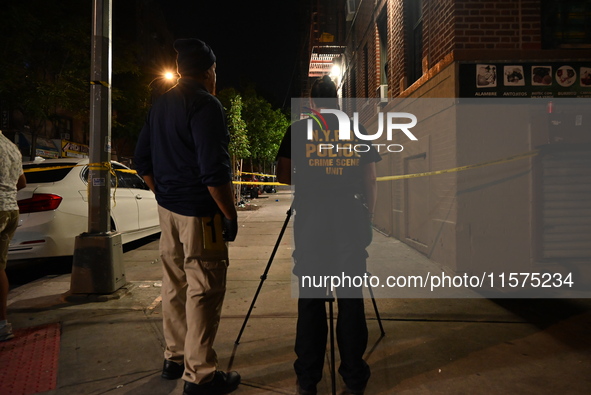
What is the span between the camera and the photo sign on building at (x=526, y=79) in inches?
213

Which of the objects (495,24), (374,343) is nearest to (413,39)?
(495,24)

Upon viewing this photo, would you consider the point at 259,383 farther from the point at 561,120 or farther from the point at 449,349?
the point at 561,120

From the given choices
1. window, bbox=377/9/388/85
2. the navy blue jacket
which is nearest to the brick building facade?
the navy blue jacket

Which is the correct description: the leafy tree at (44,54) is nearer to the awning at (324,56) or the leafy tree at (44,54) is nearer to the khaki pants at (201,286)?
the awning at (324,56)

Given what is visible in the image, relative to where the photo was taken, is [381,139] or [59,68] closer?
[381,139]

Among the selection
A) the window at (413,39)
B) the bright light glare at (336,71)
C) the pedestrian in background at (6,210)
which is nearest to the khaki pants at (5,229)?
the pedestrian in background at (6,210)

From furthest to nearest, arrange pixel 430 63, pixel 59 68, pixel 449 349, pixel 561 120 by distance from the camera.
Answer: pixel 59 68
pixel 430 63
pixel 561 120
pixel 449 349

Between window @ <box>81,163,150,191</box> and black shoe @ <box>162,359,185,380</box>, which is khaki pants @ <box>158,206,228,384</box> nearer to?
black shoe @ <box>162,359,185,380</box>

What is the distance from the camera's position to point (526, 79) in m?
5.48

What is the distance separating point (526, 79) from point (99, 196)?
542 centimetres

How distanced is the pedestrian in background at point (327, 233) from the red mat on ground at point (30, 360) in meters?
1.77

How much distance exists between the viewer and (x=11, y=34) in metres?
12.6

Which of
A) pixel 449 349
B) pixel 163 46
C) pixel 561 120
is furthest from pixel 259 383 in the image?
pixel 163 46

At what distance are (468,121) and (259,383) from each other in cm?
426
